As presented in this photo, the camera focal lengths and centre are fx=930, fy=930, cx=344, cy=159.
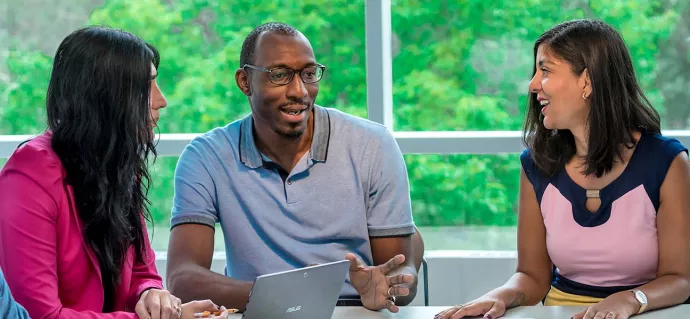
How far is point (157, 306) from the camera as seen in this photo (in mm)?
2242

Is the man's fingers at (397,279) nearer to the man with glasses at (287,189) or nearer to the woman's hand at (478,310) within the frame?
the woman's hand at (478,310)

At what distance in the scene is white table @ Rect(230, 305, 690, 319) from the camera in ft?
7.67

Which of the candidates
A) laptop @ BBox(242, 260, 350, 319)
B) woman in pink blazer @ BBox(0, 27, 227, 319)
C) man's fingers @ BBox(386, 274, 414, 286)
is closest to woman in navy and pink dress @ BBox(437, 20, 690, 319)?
man's fingers @ BBox(386, 274, 414, 286)

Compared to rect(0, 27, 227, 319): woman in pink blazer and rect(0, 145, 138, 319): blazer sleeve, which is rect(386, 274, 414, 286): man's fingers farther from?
rect(0, 145, 138, 319): blazer sleeve

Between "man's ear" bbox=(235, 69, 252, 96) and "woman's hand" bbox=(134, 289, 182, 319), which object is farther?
"man's ear" bbox=(235, 69, 252, 96)

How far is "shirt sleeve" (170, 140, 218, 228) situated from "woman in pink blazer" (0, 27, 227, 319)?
1.54 ft

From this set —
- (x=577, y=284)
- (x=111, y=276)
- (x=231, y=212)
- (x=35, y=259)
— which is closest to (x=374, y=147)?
(x=231, y=212)

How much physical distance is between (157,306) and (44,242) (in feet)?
1.00

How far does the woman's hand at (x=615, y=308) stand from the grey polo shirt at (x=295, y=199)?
2.55 ft

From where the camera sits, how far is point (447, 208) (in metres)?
4.40

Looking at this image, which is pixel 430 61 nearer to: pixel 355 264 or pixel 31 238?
pixel 355 264

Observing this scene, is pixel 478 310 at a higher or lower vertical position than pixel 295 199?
lower

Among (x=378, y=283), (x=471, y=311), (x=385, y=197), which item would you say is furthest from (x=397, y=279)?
(x=385, y=197)

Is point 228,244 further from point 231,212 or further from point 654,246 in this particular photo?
point 654,246
